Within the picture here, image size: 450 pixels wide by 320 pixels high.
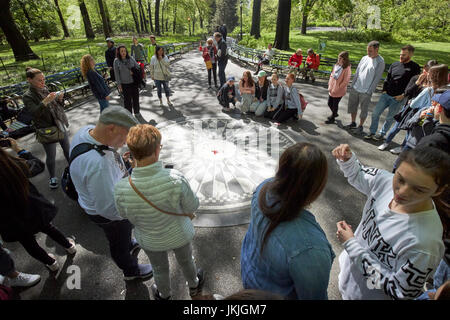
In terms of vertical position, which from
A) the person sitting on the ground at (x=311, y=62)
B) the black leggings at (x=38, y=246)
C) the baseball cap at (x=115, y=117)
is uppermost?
the baseball cap at (x=115, y=117)

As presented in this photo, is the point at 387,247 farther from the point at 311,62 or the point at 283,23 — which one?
the point at 283,23

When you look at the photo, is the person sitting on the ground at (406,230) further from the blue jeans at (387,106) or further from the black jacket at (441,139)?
the blue jeans at (387,106)

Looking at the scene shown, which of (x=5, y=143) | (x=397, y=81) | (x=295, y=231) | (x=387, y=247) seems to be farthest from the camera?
(x=397, y=81)


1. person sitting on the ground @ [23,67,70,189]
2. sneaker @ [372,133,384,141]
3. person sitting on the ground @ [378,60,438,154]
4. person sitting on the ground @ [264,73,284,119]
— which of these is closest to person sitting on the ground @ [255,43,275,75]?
person sitting on the ground @ [264,73,284,119]

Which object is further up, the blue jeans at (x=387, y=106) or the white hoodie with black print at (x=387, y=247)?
the white hoodie with black print at (x=387, y=247)

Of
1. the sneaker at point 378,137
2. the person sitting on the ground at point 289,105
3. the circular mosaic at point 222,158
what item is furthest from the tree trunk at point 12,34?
the sneaker at point 378,137

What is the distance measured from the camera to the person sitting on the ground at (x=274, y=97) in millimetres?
6945

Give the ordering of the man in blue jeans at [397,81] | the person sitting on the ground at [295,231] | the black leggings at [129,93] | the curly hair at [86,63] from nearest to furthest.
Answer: the person sitting on the ground at [295,231]
the man in blue jeans at [397,81]
the curly hair at [86,63]
the black leggings at [129,93]

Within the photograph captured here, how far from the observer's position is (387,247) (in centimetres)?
164

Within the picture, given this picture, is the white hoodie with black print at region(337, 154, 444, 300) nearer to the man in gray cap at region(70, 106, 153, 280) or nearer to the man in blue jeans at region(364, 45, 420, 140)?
the man in gray cap at region(70, 106, 153, 280)

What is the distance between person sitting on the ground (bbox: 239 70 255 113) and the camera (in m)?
7.40

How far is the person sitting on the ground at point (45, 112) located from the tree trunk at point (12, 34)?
13244mm

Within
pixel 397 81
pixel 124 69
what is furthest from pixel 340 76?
pixel 124 69

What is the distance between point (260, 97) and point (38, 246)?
6.44 m
